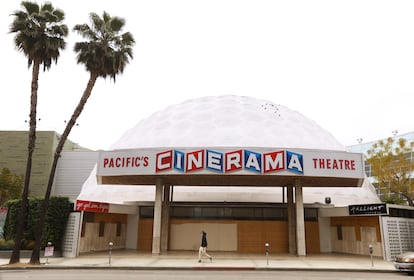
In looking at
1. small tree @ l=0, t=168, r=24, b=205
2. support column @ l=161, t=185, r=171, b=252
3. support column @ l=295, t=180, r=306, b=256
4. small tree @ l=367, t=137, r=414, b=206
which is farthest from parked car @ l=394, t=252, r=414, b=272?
small tree @ l=0, t=168, r=24, b=205

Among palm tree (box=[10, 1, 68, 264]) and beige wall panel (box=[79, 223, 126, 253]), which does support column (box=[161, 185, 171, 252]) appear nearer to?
beige wall panel (box=[79, 223, 126, 253])

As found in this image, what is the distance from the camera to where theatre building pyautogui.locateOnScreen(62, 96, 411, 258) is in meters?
19.8

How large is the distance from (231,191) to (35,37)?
16215 mm

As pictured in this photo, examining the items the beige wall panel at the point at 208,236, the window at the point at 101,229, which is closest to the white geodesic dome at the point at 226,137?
the beige wall panel at the point at 208,236

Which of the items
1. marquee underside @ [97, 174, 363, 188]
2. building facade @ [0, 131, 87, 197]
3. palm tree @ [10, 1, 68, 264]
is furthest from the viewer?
building facade @ [0, 131, 87, 197]

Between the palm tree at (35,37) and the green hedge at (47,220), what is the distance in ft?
6.83

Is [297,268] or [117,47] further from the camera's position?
[117,47]

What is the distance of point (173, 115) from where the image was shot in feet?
103

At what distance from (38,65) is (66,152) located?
39.2m

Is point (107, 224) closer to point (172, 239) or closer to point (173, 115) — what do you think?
point (172, 239)

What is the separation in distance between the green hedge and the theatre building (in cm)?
68

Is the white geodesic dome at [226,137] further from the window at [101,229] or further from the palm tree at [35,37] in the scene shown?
the palm tree at [35,37]

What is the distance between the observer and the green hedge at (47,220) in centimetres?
2106

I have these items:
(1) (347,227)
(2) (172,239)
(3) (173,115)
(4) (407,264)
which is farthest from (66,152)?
(4) (407,264)
